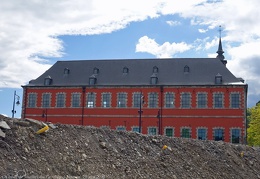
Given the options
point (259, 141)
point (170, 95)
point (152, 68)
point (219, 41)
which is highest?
point (219, 41)

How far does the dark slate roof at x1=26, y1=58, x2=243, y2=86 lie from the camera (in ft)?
133

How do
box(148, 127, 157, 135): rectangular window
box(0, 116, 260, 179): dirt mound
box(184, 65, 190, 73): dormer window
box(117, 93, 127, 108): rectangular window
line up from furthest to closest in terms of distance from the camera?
box(184, 65, 190, 73): dormer window → box(117, 93, 127, 108): rectangular window → box(148, 127, 157, 135): rectangular window → box(0, 116, 260, 179): dirt mound

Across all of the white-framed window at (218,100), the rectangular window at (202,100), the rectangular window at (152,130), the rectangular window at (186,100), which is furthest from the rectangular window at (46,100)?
the white-framed window at (218,100)

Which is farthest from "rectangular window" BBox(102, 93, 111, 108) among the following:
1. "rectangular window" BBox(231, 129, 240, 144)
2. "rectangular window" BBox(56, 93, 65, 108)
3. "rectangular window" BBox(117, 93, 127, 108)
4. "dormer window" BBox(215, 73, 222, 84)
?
"rectangular window" BBox(231, 129, 240, 144)

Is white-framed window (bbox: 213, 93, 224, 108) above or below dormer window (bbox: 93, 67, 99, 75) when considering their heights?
below

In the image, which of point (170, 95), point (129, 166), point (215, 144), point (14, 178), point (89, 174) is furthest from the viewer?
point (170, 95)

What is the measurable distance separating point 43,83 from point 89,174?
3611 cm

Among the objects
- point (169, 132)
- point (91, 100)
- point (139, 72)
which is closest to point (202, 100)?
point (169, 132)

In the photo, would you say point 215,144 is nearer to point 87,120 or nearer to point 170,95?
point 170,95

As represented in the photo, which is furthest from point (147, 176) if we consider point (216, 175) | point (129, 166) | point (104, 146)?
point (216, 175)

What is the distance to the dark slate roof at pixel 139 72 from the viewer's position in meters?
40.7

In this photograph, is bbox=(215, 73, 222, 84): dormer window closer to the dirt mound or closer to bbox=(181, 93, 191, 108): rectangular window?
bbox=(181, 93, 191, 108): rectangular window

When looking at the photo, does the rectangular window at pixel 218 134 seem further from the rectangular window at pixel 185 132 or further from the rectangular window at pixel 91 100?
the rectangular window at pixel 91 100

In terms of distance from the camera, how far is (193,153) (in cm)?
1381
